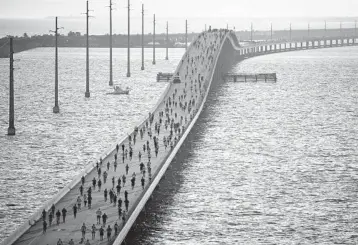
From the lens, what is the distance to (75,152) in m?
70.4

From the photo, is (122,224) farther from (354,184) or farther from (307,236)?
(354,184)

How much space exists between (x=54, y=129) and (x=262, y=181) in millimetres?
27763

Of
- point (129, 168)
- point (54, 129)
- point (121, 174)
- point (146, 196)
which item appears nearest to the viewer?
point (146, 196)

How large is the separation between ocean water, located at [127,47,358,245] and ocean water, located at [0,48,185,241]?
6.52m

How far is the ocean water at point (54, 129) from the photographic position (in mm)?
56438

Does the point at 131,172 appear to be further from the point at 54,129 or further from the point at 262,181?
the point at 54,129

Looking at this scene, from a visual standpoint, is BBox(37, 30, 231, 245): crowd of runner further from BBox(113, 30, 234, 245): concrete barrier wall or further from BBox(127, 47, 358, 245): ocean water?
BBox(127, 47, 358, 245): ocean water

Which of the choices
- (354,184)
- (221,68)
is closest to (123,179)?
(354,184)

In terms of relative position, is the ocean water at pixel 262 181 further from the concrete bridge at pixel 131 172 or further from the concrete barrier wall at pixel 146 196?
the concrete bridge at pixel 131 172

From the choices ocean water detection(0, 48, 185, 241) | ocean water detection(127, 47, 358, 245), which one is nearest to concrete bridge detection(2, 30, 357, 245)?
ocean water detection(127, 47, 358, 245)

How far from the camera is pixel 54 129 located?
83062mm

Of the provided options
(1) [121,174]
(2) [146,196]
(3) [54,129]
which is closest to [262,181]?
(1) [121,174]

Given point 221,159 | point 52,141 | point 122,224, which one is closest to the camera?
point 122,224

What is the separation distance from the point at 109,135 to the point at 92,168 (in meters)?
21.4
